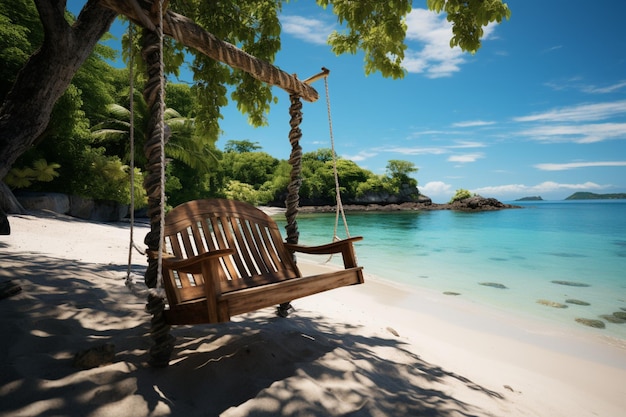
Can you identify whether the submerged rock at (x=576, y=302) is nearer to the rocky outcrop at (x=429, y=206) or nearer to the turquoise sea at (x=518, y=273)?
the turquoise sea at (x=518, y=273)

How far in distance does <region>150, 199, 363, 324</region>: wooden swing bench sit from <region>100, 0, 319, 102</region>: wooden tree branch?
131 centimetres

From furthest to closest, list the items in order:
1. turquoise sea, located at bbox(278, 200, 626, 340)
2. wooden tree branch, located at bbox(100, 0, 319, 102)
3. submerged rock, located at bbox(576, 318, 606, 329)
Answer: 1. turquoise sea, located at bbox(278, 200, 626, 340)
2. submerged rock, located at bbox(576, 318, 606, 329)
3. wooden tree branch, located at bbox(100, 0, 319, 102)

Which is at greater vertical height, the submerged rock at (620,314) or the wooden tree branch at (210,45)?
the wooden tree branch at (210,45)

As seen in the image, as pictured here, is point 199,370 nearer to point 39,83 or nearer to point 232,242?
point 232,242

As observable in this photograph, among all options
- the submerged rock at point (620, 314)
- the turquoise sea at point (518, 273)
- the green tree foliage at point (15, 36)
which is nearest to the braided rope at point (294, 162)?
the turquoise sea at point (518, 273)

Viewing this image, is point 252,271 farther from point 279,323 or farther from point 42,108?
point 42,108

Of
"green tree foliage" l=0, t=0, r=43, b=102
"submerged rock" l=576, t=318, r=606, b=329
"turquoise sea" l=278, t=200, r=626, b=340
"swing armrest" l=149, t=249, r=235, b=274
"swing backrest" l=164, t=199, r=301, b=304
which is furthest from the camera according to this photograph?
"green tree foliage" l=0, t=0, r=43, b=102

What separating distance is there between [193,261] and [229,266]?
4.22 ft

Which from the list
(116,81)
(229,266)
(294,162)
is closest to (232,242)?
(229,266)

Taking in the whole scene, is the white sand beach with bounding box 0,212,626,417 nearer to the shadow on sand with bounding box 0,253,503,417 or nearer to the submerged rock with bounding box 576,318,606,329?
the shadow on sand with bounding box 0,253,503,417

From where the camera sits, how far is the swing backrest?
2.91 metres

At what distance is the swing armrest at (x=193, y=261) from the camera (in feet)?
6.34

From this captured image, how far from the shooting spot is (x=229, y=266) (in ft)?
10.7

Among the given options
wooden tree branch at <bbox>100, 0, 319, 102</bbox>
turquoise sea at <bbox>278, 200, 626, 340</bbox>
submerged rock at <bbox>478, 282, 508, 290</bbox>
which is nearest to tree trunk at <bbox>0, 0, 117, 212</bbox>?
wooden tree branch at <bbox>100, 0, 319, 102</bbox>
